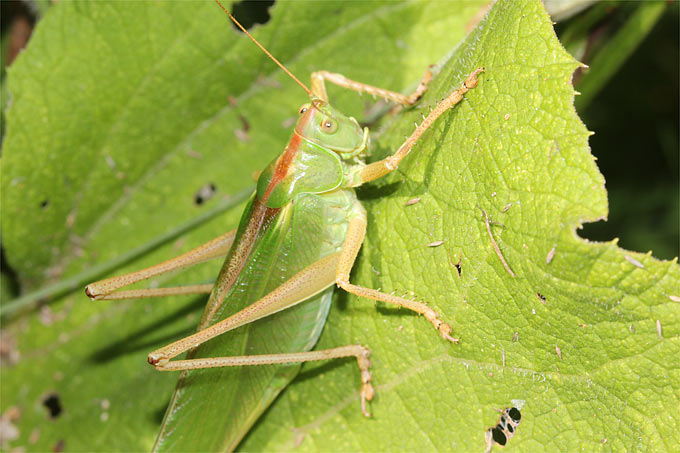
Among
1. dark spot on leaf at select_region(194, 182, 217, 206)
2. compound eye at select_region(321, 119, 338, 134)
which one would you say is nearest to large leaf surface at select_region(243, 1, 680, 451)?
compound eye at select_region(321, 119, 338, 134)

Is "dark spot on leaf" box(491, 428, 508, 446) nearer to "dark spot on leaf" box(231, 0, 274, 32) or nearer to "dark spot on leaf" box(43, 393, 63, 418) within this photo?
"dark spot on leaf" box(231, 0, 274, 32)

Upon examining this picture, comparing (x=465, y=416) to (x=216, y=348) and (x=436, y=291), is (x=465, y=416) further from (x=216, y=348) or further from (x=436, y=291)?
(x=216, y=348)

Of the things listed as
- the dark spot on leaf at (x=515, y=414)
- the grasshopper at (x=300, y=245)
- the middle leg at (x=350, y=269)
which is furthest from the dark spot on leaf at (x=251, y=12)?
the dark spot on leaf at (x=515, y=414)

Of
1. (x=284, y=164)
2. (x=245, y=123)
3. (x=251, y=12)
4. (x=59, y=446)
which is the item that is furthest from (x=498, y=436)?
(x=59, y=446)

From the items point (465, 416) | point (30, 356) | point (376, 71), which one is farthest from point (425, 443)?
point (30, 356)

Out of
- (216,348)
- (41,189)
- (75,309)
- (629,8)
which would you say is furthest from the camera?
(75,309)

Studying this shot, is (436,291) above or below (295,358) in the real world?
above
